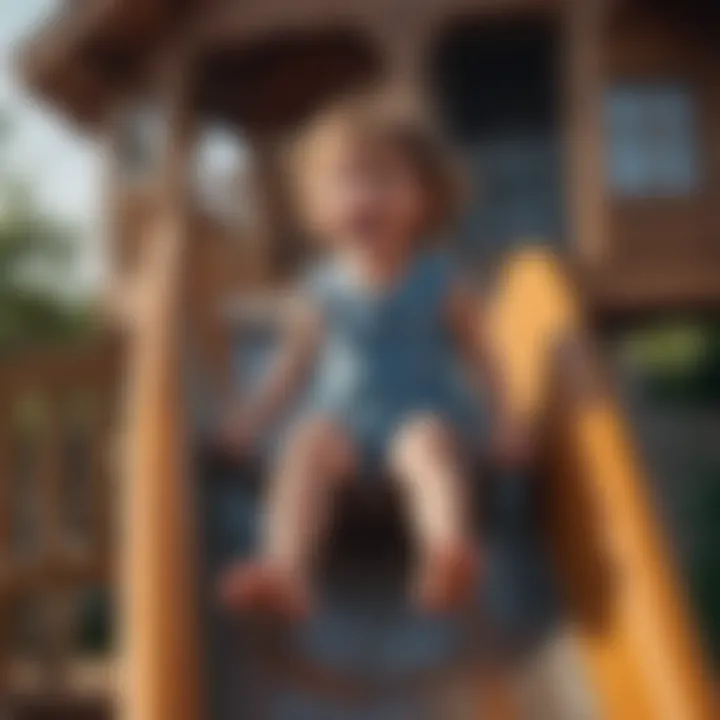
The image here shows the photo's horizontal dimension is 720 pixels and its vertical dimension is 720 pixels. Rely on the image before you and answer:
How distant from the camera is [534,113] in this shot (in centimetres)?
303

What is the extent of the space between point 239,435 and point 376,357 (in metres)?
0.13

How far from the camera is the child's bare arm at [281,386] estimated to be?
1223 millimetres

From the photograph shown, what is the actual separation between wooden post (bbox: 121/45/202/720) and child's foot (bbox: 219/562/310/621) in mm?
34

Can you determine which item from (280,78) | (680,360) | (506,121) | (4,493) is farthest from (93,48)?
(4,493)

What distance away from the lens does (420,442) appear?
3.71 feet

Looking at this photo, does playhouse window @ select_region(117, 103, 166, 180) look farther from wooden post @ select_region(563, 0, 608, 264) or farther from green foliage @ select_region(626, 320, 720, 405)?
green foliage @ select_region(626, 320, 720, 405)

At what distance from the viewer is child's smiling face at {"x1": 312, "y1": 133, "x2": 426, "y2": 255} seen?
4.14 ft

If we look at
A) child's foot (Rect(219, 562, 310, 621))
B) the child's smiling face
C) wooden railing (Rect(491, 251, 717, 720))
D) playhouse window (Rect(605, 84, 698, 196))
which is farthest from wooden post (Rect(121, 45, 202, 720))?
playhouse window (Rect(605, 84, 698, 196))

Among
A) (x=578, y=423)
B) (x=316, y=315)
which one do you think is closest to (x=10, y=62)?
(x=316, y=315)

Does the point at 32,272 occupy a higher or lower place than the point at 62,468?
higher

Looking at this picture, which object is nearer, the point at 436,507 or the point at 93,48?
the point at 436,507

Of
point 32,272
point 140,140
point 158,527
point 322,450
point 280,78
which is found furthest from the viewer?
point 32,272

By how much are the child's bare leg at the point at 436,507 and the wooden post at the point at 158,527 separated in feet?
0.54

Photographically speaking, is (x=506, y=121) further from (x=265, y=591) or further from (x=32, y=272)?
(x=265, y=591)
